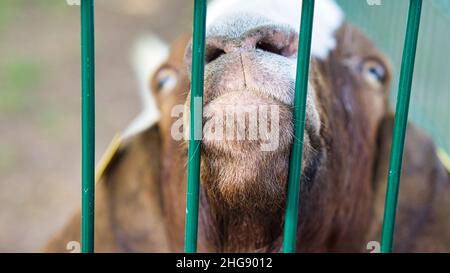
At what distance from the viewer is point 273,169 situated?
1.32 meters

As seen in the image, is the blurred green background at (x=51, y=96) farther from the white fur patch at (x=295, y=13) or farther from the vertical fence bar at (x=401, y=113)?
the vertical fence bar at (x=401, y=113)

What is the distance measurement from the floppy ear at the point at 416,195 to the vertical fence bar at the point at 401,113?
2.26ft

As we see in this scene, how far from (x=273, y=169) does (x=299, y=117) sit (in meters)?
0.13

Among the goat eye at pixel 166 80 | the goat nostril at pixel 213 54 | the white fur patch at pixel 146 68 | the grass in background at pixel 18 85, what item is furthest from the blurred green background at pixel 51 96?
the goat nostril at pixel 213 54

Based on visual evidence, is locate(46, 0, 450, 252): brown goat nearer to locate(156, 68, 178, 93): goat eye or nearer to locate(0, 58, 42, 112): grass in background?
locate(156, 68, 178, 93): goat eye

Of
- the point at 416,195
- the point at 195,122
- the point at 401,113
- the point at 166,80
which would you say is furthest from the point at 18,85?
the point at 401,113

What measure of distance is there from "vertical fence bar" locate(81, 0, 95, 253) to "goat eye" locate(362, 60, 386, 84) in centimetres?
104

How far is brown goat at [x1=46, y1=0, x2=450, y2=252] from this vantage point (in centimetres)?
129

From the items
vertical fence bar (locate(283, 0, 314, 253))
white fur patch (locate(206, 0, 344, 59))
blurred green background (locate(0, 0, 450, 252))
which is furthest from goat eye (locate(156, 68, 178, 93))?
blurred green background (locate(0, 0, 450, 252))

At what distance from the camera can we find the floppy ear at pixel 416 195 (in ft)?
6.69

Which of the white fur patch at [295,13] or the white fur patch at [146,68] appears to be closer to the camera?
the white fur patch at [295,13]

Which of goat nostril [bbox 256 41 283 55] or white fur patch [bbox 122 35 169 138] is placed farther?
white fur patch [bbox 122 35 169 138]

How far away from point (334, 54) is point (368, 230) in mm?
580

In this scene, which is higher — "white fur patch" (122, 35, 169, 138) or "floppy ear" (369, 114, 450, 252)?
"white fur patch" (122, 35, 169, 138)
